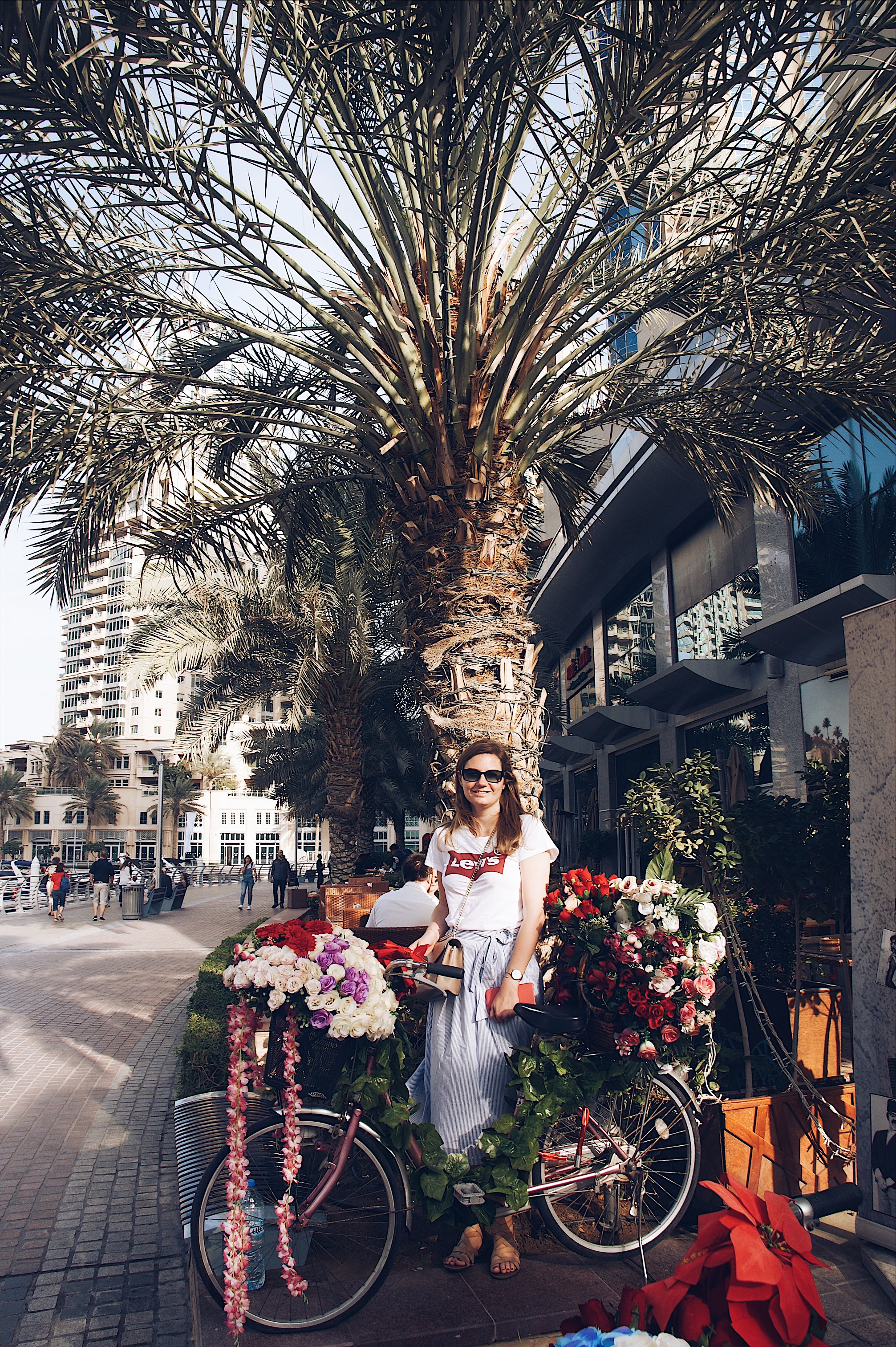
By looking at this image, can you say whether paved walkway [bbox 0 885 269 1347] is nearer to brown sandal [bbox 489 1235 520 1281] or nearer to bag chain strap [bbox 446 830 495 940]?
brown sandal [bbox 489 1235 520 1281]

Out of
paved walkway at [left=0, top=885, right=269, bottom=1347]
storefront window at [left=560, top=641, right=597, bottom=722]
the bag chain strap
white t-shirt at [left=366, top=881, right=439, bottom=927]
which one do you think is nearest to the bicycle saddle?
the bag chain strap

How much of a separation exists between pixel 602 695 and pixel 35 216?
63.7 feet

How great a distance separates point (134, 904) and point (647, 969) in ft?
75.7

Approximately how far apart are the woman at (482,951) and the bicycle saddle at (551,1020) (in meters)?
0.07

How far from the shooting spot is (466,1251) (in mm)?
3221

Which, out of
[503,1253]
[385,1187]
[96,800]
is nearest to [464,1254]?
[503,1253]

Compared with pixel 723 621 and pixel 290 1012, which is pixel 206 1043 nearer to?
pixel 290 1012

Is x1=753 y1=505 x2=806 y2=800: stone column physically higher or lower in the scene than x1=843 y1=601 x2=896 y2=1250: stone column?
higher

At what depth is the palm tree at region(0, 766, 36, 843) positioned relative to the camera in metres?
83.3

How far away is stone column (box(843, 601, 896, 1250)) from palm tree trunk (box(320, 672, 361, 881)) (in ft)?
40.9

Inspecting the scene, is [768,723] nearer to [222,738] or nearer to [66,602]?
[66,602]

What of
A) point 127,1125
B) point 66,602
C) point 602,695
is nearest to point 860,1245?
point 127,1125

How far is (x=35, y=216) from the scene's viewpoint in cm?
484

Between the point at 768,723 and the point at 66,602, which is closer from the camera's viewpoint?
the point at 66,602
